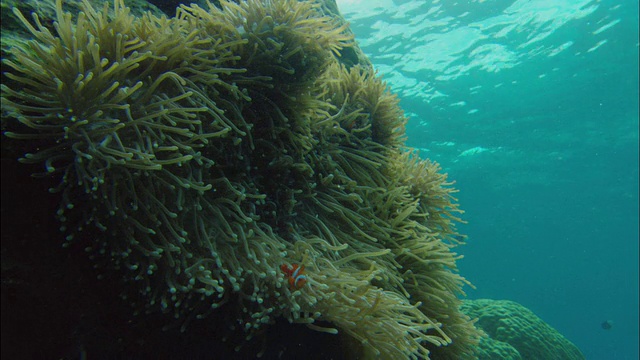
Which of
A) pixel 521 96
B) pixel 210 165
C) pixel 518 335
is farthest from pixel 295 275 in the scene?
pixel 521 96

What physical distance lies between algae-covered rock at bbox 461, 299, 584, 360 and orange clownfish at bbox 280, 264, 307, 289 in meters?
6.29

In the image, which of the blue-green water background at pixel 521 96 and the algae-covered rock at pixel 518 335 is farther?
the blue-green water background at pixel 521 96

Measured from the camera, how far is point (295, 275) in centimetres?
202

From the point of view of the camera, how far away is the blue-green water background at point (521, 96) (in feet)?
47.5

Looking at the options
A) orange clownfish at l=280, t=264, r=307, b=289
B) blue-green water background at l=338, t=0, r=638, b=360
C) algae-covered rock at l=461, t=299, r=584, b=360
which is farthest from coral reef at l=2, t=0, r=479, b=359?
algae-covered rock at l=461, t=299, r=584, b=360

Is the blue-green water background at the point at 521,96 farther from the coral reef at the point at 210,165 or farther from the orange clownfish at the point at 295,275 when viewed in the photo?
the orange clownfish at the point at 295,275

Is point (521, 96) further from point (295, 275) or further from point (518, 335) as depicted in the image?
point (295, 275)

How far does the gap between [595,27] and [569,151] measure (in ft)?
48.0

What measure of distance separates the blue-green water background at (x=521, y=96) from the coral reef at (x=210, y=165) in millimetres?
3292

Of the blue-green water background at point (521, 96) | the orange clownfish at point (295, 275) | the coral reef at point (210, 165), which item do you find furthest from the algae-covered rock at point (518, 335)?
the orange clownfish at point (295, 275)

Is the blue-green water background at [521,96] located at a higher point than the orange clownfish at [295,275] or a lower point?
higher

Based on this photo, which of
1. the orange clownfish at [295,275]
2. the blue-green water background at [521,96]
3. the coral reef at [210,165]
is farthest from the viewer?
the blue-green water background at [521,96]

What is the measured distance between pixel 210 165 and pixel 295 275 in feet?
2.54

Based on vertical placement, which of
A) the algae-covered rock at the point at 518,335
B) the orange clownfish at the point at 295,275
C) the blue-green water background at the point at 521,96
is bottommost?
the orange clownfish at the point at 295,275
